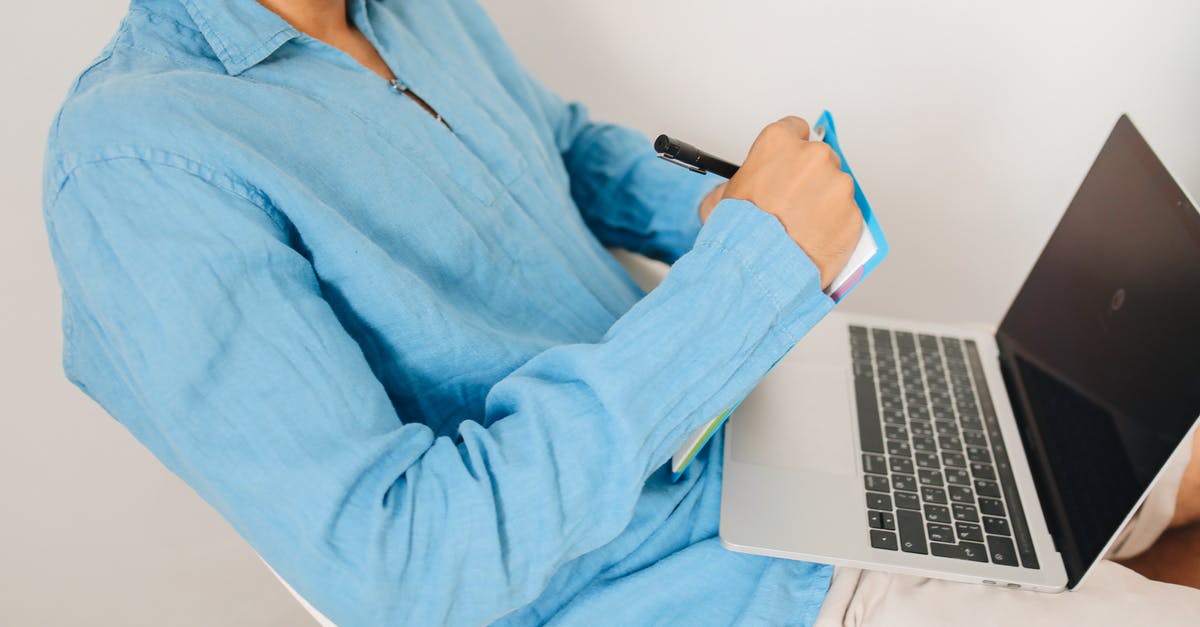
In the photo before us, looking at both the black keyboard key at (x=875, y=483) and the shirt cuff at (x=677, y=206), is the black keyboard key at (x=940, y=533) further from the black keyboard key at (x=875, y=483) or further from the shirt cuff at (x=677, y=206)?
the shirt cuff at (x=677, y=206)

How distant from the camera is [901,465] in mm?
896

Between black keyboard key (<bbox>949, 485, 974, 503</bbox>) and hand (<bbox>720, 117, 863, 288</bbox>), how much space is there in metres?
0.29

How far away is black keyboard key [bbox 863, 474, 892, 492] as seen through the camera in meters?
0.86

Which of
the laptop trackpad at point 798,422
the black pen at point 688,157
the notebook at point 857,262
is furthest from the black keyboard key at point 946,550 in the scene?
the black pen at point 688,157

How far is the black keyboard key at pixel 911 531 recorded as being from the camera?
0.80 meters

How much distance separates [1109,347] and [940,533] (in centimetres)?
25

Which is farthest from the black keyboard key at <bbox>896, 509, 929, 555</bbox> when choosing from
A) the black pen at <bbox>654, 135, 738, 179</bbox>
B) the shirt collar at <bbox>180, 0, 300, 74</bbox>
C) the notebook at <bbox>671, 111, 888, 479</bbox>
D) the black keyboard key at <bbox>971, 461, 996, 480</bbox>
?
the shirt collar at <bbox>180, 0, 300, 74</bbox>

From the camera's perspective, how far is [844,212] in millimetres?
694

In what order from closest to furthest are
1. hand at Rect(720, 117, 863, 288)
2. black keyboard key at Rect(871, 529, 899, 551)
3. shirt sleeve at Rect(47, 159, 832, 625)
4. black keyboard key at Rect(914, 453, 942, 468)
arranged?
1. shirt sleeve at Rect(47, 159, 832, 625)
2. hand at Rect(720, 117, 863, 288)
3. black keyboard key at Rect(871, 529, 899, 551)
4. black keyboard key at Rect(914, 453, 942, 468)

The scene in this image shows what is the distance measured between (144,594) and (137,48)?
0.89 metres

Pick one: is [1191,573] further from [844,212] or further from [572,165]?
[572,165]

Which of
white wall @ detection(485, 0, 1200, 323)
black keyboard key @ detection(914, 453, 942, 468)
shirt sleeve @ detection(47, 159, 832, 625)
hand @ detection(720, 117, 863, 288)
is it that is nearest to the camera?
shirt sleeve @ detection(47, 159, 832, 625)

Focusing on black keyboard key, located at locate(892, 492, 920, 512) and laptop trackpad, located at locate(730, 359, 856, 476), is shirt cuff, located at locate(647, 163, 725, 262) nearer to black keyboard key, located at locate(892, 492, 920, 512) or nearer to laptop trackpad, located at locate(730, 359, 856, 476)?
laptop trackpad, located at locate(730, 359, 856, 476)

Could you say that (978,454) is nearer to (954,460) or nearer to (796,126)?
(954,460)
